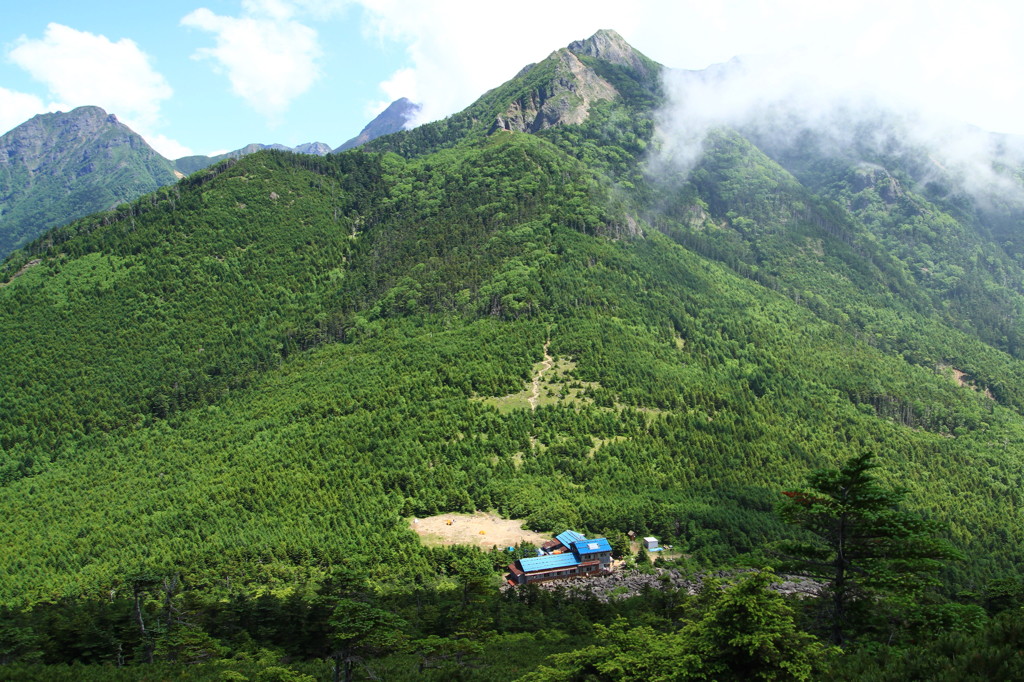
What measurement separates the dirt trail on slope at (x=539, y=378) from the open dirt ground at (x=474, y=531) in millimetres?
34780

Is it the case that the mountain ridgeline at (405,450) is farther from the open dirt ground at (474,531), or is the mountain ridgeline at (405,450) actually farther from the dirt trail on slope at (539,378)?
the open dirt ground at (474,531)

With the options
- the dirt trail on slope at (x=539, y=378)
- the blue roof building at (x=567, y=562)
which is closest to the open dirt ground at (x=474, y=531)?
the blue roof building at (x=567, y=562)

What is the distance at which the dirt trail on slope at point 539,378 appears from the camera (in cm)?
14738

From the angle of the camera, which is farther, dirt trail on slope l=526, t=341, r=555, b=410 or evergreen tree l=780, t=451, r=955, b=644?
dirt trail on slope l=526, t=341, r=555, b=410

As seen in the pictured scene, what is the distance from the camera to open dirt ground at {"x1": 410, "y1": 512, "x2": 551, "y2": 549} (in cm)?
10681

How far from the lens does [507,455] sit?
5113 inches

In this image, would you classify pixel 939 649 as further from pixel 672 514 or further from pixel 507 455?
pixel 507 455

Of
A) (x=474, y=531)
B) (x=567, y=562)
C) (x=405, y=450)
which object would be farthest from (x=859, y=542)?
(x=405, y=450)

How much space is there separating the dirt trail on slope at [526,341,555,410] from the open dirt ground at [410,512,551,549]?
34.8 meters

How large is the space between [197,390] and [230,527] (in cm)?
7042

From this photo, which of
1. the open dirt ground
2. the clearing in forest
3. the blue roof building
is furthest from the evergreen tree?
the clearing in forest

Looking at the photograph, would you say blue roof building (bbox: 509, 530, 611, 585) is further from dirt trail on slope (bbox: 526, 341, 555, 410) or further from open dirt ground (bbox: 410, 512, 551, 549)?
dirt trail on slope (bbox: 526, 341, 555, 410)

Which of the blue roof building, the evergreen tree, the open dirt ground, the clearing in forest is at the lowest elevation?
the blue roof building

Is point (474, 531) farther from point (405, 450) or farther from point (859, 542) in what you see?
point (859, 542)
